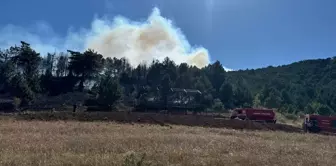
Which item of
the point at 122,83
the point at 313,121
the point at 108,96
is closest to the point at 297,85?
the point at 122,83

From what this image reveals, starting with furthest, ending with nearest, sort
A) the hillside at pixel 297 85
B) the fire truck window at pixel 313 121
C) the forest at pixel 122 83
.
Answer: the hillside at pixel 297 85
the forest at pixel 122 83
the fire truck window at pixel 313 121

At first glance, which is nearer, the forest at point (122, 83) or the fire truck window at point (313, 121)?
the fire truck window at point (313, 121)

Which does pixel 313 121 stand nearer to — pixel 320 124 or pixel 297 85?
pixel 320 124

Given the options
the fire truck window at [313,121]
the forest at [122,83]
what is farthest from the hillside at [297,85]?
the fire truck window at [313,121]

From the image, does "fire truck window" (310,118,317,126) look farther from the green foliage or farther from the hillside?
the hillside

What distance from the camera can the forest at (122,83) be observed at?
196 ft

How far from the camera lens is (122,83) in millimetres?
88062

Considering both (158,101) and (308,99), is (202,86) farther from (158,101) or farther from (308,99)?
(308,99)

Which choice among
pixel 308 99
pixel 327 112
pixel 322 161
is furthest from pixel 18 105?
pixel 308 99

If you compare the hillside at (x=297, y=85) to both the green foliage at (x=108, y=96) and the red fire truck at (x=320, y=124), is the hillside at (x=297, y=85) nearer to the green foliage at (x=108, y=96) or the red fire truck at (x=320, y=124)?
the red fire truck at (x=320, y=124)

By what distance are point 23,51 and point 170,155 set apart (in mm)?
74113

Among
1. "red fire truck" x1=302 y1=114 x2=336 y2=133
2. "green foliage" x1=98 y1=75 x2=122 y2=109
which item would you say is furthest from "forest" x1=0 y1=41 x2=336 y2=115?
"red fire truck" x1=302 y1=114 x2=336 y2=133

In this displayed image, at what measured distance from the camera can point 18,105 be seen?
172ft

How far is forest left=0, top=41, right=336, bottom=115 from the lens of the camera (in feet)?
196
